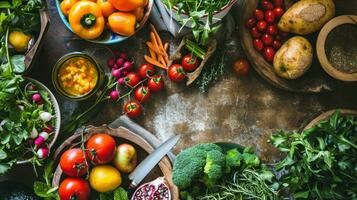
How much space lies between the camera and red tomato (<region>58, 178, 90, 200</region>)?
186 centimetres

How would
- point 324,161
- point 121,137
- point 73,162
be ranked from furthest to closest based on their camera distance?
point 121,137
point 73,162
point 324,161

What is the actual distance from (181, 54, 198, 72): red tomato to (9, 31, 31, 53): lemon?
Result: 0.63 metres

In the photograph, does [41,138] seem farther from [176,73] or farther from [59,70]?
[176,73]

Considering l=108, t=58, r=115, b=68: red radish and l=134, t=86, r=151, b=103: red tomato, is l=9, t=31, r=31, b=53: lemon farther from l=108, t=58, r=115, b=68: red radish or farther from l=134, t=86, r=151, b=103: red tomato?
l=134, t=86, r=151, b=103: red tomato

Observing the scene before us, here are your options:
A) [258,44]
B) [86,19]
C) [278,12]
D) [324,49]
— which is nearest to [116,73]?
[86,19]

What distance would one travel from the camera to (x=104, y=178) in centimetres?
190

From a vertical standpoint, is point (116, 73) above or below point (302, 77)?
above

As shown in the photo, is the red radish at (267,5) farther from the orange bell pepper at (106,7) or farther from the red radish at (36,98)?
the red radish at (36,98)

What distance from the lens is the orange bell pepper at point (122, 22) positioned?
6.46 feet

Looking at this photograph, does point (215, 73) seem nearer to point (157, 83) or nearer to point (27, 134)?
point (157, 83)

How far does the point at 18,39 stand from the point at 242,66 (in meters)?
0.91

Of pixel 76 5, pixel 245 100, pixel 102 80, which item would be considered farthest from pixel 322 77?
pixel 76 5

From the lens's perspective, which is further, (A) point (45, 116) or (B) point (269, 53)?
(B) point (269, 53)

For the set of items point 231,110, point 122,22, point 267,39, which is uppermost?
point 122,22
